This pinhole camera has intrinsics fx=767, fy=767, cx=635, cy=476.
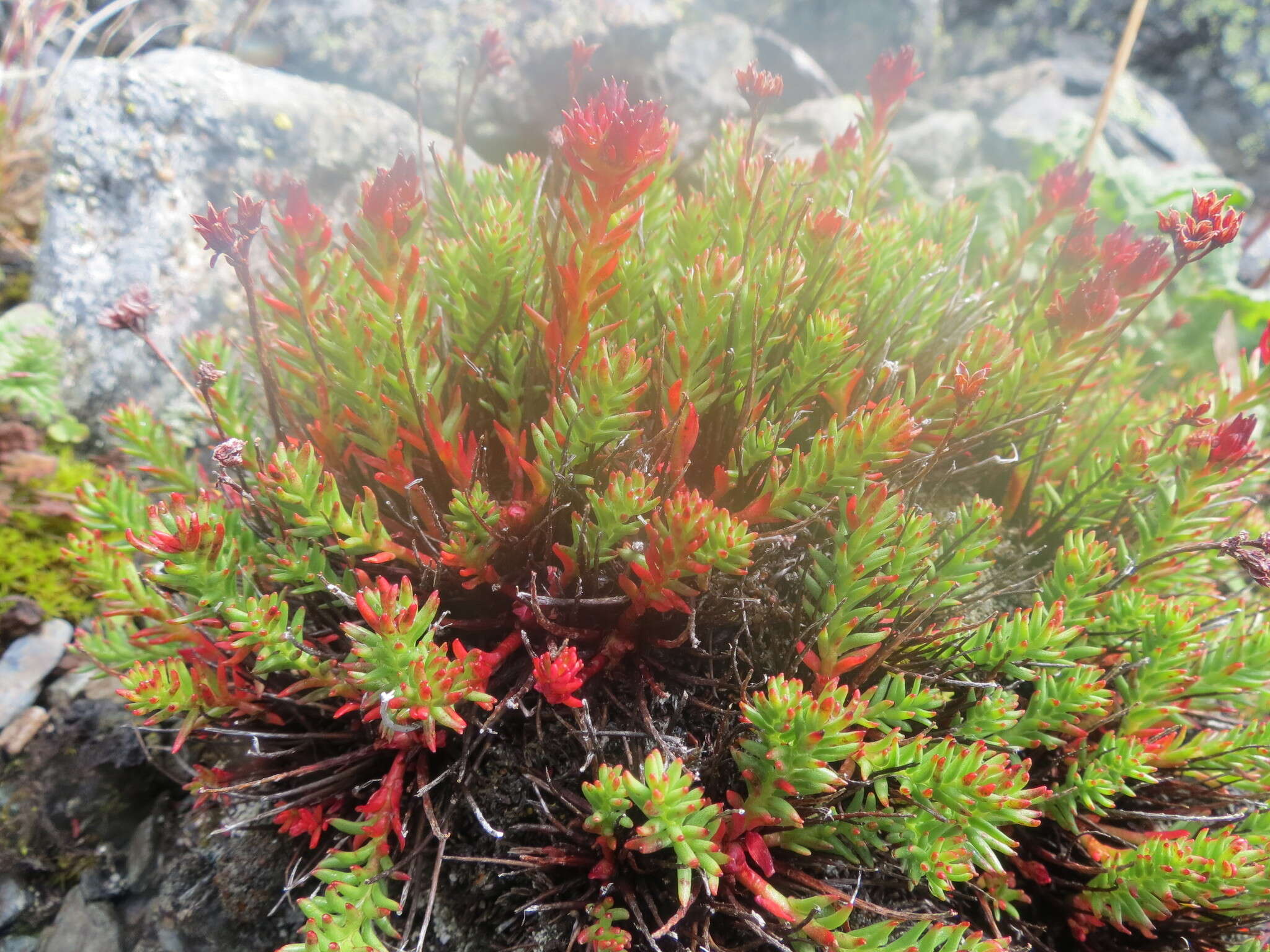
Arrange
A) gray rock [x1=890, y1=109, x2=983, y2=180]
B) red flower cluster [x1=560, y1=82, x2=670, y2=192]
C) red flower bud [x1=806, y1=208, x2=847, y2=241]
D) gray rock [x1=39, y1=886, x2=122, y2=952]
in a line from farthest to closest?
gray rock [x1=890, y1=109, x2=983, y2=180]
gray rock [x1=39, y1=886, x2=122, y2=952]
red flower bud [x1=806, y1=208, x2=847, y2=241]
red flower cluster [x1=560, y1=82, x2=670, y2=192]

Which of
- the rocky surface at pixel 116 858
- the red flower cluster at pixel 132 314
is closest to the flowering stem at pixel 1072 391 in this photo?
the red flower cluster at pixel 132 314

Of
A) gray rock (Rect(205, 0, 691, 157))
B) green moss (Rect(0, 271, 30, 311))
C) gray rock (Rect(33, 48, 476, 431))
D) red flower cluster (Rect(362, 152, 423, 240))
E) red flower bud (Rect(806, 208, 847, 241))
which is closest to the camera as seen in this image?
red flower cluster (Rect(362, 152, 423, 240))

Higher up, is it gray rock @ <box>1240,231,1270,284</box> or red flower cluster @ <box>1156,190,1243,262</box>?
red flower cluster @ <box>1156,190,1243,262</box>

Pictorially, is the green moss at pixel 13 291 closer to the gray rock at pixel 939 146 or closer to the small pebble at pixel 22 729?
the small pebble at pixel 22 729

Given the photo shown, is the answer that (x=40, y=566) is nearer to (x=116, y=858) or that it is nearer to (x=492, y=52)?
(x=116, y=858)

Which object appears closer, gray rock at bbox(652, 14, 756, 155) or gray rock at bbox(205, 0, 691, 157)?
gray rock at bbox(205, 0, 691, 157)

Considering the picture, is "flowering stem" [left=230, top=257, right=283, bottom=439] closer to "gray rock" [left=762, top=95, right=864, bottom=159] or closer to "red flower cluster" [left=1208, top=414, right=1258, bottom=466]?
"red flower cluster" [left=1208, top=414, right=1258, bottom=466]

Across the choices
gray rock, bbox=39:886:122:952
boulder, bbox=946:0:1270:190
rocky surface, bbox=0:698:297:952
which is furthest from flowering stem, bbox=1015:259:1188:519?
boulder, bbox=946:0:1270:190

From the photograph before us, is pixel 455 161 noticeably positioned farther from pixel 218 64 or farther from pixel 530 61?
pixel 530 61
